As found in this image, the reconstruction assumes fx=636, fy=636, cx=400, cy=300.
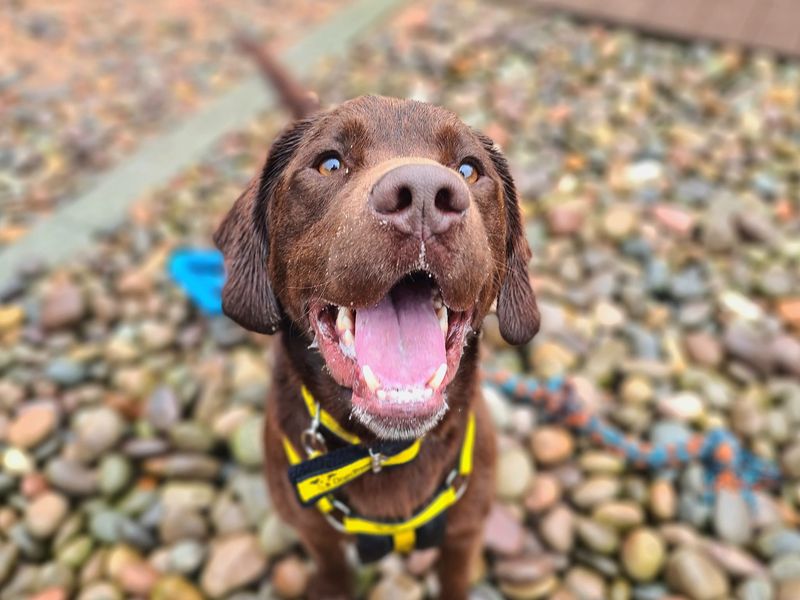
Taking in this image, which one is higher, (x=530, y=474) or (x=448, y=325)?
(x=448, y=325)

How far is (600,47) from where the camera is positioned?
19.3 feet

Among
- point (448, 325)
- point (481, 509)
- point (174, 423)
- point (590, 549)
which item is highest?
point (448, 325)

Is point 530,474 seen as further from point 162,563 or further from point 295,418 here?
point 162,563

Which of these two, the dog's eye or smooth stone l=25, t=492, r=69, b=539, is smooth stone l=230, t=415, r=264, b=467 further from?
the dog's eye

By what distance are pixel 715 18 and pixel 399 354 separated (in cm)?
573

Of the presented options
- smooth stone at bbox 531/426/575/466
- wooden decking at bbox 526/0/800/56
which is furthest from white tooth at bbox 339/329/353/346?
wooden decking at bbox 526/0/800/56

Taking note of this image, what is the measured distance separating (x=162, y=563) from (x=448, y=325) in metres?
1.79

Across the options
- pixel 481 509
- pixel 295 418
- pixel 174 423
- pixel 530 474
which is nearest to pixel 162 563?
pixel 174 423

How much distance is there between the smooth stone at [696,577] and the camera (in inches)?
98.5

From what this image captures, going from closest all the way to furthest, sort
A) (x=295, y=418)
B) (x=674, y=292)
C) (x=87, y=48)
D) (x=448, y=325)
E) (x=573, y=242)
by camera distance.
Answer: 1. (x=448, y=325)
2. (x=295, y=418)
3. (x=674, y=292)
4. (x=573, y=242)
5. (x=87, y=48)

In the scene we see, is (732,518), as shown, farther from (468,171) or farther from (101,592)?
(101,592)

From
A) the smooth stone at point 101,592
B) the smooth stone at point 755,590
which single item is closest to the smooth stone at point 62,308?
the smooth stone at point 101,592

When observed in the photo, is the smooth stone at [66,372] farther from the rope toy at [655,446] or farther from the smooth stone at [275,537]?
the smooth stone at [275,537]

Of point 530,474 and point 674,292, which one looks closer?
point 530,474
